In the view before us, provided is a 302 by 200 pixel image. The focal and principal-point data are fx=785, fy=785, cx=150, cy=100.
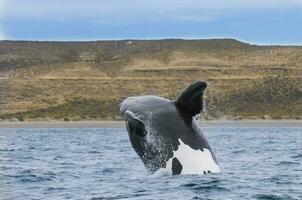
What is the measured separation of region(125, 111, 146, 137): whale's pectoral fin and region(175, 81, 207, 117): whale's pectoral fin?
0.94 m

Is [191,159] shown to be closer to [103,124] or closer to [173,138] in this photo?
[173,138]

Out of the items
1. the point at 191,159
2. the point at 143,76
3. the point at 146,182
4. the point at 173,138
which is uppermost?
the point at 143,76

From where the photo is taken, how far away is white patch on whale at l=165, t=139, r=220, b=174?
1360 cm

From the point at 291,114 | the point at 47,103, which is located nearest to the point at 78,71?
the point at 47,103

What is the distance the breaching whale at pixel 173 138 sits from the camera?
44.8 ft

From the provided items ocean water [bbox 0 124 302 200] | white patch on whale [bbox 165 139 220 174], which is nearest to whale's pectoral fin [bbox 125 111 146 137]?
white patch on whale [bbox 165 139 220 174]

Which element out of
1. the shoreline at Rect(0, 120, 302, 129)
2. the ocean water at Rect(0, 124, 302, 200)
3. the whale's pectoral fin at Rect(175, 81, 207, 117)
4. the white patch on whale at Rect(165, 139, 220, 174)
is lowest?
the shoreline at Rect(0, 120, 302, 129)

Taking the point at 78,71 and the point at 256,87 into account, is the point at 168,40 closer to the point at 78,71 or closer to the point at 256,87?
the point at 78,71

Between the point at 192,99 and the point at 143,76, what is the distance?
81229mm

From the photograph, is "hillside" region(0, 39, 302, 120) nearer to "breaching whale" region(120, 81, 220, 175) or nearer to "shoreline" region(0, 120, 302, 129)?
"shoreline" region(0, 120, 302, 129)

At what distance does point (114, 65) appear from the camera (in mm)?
103688

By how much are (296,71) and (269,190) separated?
82051 mm

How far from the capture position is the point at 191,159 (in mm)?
13688

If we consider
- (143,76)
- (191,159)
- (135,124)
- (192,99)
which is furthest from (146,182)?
(143,76)
